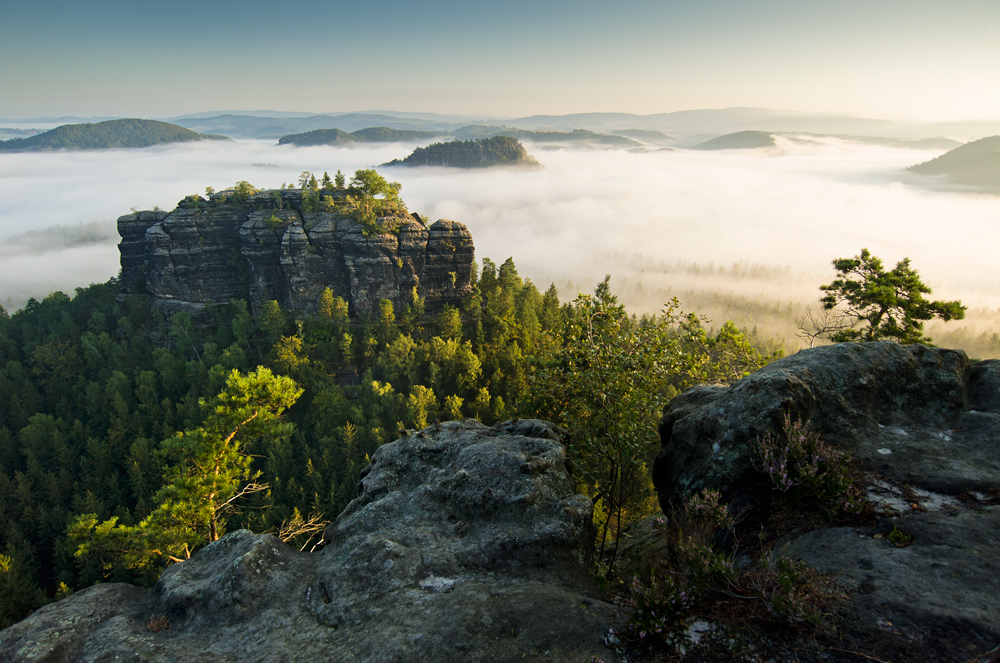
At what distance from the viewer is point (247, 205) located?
77000 millimetres

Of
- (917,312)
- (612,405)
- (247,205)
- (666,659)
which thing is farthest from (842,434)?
(247,205)

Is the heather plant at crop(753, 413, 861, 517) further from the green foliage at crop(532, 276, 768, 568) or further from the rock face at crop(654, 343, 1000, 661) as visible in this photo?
the green foliage at crop(532, 276, 768, 568)

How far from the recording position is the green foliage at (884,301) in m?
19.8

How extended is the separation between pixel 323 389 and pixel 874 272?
57296 millimetres

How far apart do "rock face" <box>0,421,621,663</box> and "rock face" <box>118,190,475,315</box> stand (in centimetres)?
6103

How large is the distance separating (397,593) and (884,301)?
23200mm

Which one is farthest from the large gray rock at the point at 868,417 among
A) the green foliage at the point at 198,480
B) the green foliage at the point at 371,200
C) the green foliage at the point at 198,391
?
the green foliage at the point at 371,200

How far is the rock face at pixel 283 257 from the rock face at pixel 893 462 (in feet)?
202

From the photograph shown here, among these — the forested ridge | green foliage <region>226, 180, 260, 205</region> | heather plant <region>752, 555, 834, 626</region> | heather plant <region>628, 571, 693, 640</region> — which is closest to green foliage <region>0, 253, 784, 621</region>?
the forested ridge

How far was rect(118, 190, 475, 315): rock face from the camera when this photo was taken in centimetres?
6938

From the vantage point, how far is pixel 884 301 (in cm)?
1992

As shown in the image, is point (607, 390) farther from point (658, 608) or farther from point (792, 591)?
point (792, 591)

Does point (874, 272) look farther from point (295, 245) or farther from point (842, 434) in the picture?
point (295, 245)

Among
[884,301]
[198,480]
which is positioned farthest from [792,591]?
[884,301]
